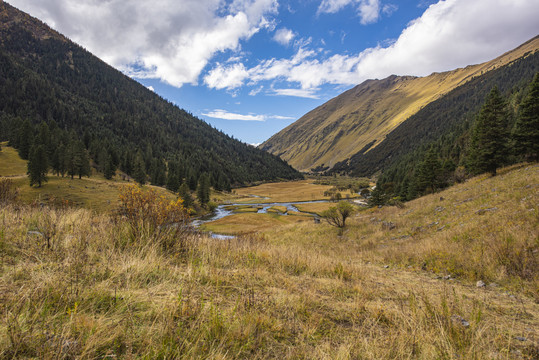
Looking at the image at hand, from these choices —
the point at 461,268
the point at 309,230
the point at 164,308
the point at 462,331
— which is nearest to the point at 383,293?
the point at 462,331

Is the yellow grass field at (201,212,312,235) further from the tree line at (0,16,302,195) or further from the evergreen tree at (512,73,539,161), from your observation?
the evergreen tree at (512,73,539,161)

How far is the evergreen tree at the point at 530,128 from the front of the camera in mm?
22531

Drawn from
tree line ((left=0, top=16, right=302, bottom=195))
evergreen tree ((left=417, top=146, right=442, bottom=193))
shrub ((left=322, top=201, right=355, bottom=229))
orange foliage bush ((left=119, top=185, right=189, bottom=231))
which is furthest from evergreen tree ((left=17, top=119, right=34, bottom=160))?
evergreen tree ((left=417, top=146, right=442, bottom=193))

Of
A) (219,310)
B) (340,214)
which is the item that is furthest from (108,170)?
(219,310)

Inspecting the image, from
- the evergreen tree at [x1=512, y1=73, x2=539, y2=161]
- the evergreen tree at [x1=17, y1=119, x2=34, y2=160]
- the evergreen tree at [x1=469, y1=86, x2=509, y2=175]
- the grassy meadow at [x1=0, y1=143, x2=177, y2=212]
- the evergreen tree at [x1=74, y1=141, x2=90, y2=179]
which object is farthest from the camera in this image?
the evergreen tree at [x1=17, y1=119, x2=34, y2=160]

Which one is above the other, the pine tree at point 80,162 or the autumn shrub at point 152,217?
the pine tree at point 80,162

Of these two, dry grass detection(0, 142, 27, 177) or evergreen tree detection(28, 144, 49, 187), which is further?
dry grass detection(0, 142, 27, 177)

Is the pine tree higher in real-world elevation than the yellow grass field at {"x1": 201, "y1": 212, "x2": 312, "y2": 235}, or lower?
higher

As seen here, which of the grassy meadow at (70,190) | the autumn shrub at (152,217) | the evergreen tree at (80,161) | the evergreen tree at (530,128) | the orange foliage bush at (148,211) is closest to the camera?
the autumn shrub at (152,217)

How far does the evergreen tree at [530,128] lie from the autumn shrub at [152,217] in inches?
1326

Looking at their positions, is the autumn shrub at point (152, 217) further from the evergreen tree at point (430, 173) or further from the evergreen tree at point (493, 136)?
the evergreen tree at point (430, 173)

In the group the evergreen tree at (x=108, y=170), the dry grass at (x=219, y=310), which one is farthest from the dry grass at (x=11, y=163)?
the dry grass at (x=219, y=310)

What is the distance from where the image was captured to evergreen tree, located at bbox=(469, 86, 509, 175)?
23938 mm

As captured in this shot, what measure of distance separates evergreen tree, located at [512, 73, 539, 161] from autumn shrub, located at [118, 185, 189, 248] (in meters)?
33.7
